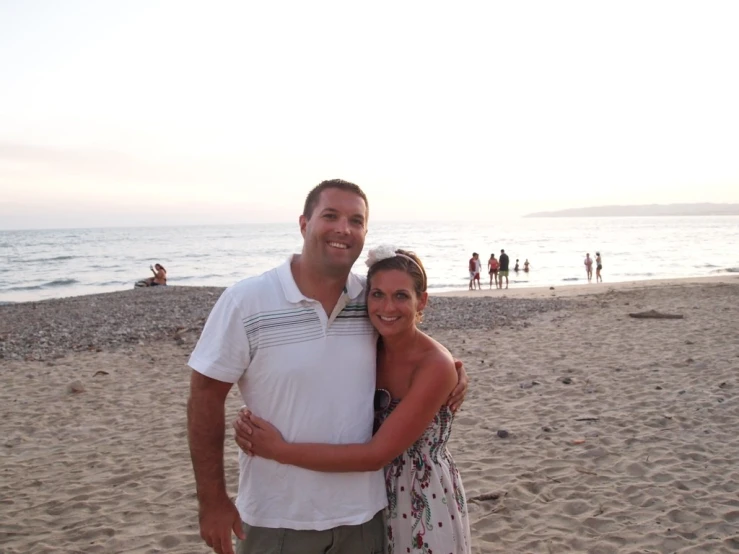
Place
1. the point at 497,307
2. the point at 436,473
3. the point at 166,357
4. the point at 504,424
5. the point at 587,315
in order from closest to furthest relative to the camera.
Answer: the point at 436,473
the point at 504,424
the point at 166,357
the point at 587,315
the point at 497,307

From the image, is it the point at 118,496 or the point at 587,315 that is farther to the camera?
the point at 587,315

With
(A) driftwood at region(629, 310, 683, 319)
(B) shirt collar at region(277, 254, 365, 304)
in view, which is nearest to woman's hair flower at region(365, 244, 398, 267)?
(B) shirt collar at region(277, 254, 365, 304)

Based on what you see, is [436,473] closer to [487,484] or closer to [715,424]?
[487,484]

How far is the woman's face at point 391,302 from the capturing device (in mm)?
2314

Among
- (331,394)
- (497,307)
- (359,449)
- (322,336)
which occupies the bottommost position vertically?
(497,307)

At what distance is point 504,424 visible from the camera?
681 centimetres

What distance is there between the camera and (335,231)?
2277mm

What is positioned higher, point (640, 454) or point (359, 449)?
point (359, 449)

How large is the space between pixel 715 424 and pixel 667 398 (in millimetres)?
988

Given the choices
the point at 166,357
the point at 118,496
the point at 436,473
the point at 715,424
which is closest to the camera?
the point at 436,473

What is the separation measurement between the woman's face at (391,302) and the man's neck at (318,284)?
5.8 inches

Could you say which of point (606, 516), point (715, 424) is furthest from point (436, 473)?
point (715, 424)

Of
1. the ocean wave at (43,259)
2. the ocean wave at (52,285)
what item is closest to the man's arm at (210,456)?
the ocean wave at (52,285)

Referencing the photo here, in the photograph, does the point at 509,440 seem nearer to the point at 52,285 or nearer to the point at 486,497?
the point at 486,497
